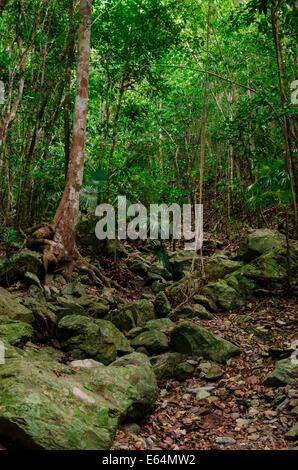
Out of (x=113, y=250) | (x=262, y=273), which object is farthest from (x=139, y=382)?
(x=113, y=250)

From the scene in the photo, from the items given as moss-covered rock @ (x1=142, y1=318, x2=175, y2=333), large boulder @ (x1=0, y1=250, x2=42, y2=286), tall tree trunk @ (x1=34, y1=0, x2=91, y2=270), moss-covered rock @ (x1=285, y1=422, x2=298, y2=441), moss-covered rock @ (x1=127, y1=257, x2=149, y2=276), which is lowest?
moss-covered rock @ (x1=285, y1=422, x2=298, y2=441)

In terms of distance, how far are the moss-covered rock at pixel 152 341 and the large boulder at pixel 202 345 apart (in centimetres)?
23

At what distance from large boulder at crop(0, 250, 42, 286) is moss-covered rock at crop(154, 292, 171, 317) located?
2396 millimetres

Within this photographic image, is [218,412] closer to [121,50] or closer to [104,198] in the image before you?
[104,198]

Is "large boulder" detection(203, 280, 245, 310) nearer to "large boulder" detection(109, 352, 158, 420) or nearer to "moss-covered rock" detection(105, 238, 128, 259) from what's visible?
"large boulder" detection(109, 352, 158, 420)

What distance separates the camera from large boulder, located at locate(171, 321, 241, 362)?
16.5 feet

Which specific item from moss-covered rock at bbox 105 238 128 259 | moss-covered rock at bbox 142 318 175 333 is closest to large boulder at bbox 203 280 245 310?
moss-covered rock at bbox 142 318 175 333

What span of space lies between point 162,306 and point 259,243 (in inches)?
114

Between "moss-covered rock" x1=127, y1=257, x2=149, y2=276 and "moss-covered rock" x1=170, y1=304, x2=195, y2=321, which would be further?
"moss-covered rock" x1=127, y1=257, x2=149, y2=276

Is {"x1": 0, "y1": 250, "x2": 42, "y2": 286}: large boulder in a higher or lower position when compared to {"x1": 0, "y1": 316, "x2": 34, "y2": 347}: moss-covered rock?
higher

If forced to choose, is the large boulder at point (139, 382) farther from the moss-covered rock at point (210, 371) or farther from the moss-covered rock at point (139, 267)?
the moss-covered rock at point (139, 267)

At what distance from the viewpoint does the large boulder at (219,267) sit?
26.2 feet
